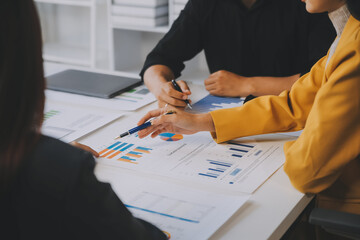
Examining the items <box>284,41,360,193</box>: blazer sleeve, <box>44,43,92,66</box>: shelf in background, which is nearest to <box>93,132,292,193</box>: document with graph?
<box>284,41,360,193</box>: blazer sleeve

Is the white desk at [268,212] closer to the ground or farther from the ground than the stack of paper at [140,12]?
closer to the ground

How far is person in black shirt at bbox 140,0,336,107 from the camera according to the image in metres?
1.97

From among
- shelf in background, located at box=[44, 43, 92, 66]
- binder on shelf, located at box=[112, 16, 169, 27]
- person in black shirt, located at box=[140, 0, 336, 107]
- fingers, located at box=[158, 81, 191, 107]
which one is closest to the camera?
fingers, located at box=[158, 81, 191, 107]

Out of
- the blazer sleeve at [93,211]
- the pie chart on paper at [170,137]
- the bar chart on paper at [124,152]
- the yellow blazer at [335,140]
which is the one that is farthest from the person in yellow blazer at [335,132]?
the blazer sleeve at [93,211]

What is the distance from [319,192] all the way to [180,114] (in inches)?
17.3

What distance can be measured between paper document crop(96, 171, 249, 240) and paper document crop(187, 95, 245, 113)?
0.52 m

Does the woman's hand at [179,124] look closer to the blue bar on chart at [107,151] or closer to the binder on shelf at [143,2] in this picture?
the blue bar on chart at [107,151]

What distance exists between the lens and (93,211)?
69 cm

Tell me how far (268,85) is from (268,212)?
2.73 ft

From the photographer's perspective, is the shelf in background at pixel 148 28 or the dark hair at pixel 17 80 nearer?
the dark hair at pixel 17 80

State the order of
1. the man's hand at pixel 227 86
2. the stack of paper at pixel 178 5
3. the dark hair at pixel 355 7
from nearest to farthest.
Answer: the dark hair at pixel 355 7 → the man's hand at pixel 227 86 → the stack of paper at pixel 178 5

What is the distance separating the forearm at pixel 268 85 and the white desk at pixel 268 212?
591 millimetres

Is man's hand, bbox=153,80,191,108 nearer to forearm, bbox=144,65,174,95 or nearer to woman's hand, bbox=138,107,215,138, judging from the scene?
forearm, bbox=144,65,174,95

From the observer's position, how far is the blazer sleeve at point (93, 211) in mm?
668
